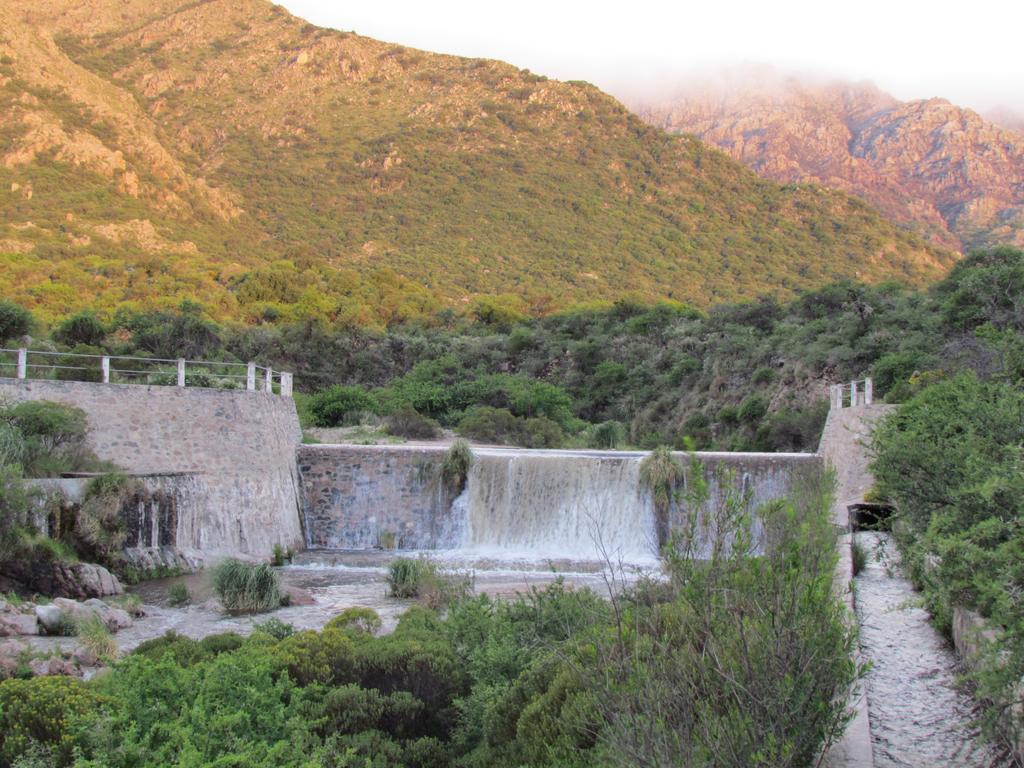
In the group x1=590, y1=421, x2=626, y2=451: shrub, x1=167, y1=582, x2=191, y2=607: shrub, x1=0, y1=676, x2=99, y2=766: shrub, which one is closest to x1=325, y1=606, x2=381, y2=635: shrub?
x1=167, y1=582, x2=191, y2=607: shrub

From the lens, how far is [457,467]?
1777 cm

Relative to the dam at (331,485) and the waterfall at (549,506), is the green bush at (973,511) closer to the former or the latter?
the dam at (331,485)

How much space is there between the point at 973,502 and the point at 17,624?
8.89m

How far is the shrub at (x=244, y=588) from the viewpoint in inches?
461

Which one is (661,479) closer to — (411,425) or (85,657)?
(85,657)

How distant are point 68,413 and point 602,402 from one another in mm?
23719

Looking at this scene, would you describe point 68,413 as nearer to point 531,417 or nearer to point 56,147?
point 531,417

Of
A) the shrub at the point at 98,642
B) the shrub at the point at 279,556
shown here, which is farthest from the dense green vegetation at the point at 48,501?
the shrub at the point at 279,556

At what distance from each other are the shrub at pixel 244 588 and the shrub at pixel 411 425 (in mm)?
14783

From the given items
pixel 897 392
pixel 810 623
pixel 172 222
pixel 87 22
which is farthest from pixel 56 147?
pixel 810 623

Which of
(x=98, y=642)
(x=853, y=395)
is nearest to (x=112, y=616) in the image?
(x=98, y=642)

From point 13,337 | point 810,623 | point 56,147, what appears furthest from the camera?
point 56,147

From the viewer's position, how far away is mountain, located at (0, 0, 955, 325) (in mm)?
46469

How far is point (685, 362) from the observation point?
33.2 metres
